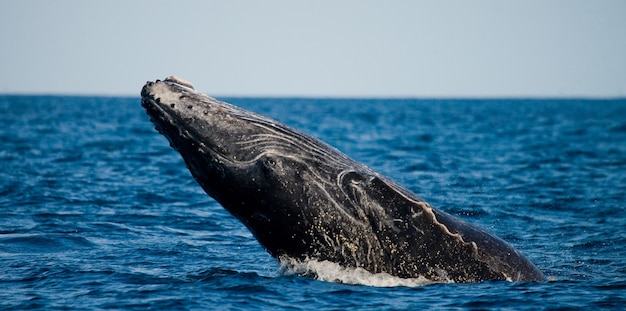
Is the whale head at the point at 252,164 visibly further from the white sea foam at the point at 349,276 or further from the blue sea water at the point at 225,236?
the blue sea water at the point at 225,236

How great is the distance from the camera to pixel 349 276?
8.45 m

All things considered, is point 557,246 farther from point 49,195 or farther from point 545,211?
point 49,195

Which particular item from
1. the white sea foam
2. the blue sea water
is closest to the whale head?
the white sea foam

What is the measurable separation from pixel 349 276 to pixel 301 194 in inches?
42.2

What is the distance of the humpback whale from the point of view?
26.2ft

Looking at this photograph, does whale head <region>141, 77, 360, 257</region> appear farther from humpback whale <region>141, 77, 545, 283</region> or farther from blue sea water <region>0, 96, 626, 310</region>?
→ blue sea water <region>0, 96, 626, 310</region>

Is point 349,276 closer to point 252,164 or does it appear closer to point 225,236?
point 252,164

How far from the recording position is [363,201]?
811 centimetres

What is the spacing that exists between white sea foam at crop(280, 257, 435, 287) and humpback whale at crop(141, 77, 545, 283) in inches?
3.1

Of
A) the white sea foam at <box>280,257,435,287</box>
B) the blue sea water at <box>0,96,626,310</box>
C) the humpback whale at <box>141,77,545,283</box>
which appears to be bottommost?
the blue sea water at <box>0,96,626,310</box>

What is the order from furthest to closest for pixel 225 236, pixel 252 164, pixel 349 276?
pixel 225 236 → pixel 349 276 → pixel 252 164

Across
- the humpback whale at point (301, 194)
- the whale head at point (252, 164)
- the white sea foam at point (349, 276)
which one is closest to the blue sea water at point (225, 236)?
the white sea foam at point (349, 276)

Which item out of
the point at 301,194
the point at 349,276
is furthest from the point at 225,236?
the point at 301,194

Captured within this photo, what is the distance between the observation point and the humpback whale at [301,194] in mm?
7977
